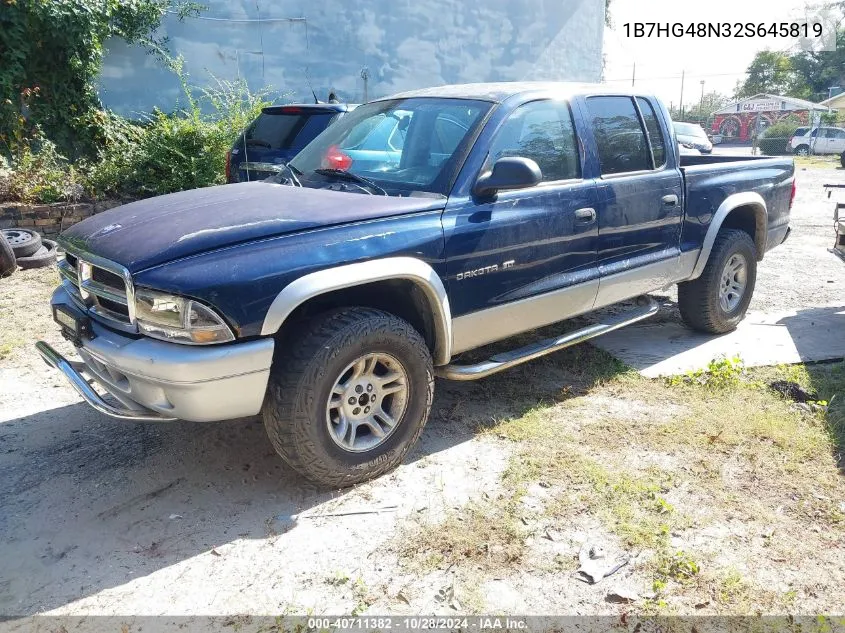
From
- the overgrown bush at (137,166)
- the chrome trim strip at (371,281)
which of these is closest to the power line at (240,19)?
the overgrown bush at (137,166)

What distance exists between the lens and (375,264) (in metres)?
3.21

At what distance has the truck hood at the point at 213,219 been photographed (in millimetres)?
2982

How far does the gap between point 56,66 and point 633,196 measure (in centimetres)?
923

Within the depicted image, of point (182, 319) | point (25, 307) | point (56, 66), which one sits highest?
point (56, 66)

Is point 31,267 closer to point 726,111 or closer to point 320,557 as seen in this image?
point 320,557

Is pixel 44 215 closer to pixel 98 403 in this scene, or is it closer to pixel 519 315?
pixel 98 403

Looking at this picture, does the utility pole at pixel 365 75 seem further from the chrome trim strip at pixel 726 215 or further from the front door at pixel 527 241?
the front door at pixel 527 241

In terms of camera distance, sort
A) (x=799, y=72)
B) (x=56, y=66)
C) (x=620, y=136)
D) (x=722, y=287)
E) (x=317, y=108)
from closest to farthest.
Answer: (x=620, y=136)
(x=722, y=287)
(x=317, y=108)
(x=56, y=66)
(x=799, y=72)

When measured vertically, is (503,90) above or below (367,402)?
above

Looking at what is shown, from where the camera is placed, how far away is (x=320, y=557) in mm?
2916

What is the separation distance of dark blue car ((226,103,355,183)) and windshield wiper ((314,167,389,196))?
12.5 feet

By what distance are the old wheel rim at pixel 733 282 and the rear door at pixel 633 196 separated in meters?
0.88

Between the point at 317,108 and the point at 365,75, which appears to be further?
the point at 365,75

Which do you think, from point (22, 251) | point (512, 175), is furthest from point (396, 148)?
point (22, 251)
